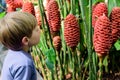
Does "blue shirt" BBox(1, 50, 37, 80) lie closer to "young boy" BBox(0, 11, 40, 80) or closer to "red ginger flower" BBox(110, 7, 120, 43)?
"young boy" BBox(0, 11, 40, 80)

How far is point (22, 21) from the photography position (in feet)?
6.66

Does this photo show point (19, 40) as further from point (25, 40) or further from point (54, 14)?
point (54, 14)

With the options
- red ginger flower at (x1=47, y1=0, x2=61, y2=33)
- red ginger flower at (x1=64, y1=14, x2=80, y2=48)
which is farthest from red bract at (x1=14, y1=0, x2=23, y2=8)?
red ginger flower at (x1=64, y1=14, x2=80, y2=48)

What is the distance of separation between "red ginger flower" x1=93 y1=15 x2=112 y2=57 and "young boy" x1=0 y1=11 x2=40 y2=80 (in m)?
0.31

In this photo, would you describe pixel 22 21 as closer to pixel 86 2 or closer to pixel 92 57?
pixel 92 57

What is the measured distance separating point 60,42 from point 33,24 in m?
0.37

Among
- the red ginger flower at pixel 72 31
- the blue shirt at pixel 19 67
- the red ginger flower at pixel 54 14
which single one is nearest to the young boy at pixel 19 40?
the blue shirt at pixel 19 67

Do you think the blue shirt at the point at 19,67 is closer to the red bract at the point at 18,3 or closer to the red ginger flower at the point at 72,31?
the red ginger flower at the point at 72,31

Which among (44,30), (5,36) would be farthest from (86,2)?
(5,36)

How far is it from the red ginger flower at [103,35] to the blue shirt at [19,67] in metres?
0.35

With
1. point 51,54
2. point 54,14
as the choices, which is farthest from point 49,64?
point 54,14

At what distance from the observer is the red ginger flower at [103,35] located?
6.71 feet

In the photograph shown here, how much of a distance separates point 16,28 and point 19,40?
74mm

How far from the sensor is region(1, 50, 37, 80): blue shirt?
2.03 meters
